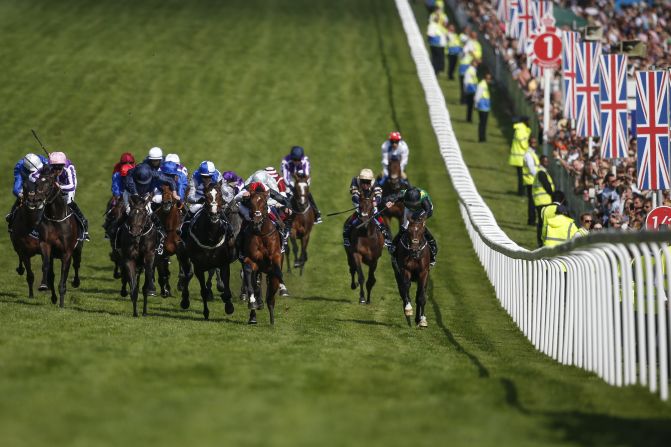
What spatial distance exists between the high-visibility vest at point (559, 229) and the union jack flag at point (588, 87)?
9984 mm

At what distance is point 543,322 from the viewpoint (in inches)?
568

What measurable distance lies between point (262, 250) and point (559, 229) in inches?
165

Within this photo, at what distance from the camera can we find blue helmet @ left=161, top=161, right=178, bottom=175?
18859 millimetres

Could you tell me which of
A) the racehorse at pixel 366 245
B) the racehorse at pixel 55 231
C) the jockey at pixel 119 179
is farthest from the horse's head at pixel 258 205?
the jockey at pixel 119 179

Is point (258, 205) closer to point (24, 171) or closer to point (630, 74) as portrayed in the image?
point (24, 171)

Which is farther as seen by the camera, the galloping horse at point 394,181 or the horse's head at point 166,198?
the galloping horse at point 394,181

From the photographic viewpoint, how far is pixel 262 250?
16.6m

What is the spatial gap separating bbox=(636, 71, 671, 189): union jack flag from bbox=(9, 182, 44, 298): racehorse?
9.29 meters

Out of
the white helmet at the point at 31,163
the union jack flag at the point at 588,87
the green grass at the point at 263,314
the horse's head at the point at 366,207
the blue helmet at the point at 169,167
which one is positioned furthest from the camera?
the union jack flag at the point at 588,87

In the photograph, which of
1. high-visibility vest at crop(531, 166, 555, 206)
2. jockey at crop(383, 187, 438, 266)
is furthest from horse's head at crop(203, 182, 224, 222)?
high-visibility vest at crop(531, 166, 555, 206)

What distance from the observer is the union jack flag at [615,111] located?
25.2m

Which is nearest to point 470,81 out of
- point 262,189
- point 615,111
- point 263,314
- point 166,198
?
point 615,111

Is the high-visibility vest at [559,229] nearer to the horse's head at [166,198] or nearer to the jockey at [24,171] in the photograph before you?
the horse's head at [166,198]

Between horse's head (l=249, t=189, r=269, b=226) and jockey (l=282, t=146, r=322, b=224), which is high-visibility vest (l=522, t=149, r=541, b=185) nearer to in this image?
jockey (l=282, t=146, r=322, b=224)
